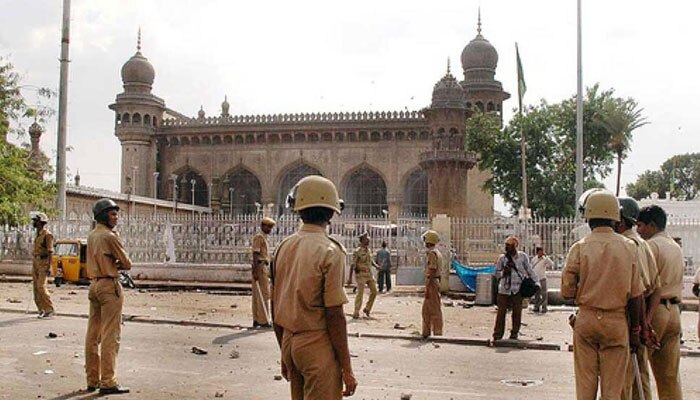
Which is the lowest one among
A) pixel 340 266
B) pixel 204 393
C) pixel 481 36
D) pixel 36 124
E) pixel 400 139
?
pixel 204 393

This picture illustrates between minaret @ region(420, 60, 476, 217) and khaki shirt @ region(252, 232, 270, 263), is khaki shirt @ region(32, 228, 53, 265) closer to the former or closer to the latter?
khaki shirt @ region(252, 232, 270, 263)

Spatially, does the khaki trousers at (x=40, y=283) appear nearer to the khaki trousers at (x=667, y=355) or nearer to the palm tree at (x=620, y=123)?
the khaki trousers at (x=667, y=355)

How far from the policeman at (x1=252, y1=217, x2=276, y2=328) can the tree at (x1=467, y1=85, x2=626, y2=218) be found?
24.5 m

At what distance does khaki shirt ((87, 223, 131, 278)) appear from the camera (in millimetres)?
6363

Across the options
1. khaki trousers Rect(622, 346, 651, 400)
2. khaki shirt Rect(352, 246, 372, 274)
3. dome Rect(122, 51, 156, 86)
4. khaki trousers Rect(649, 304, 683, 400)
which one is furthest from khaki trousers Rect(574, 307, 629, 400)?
dome Rect(122, 51, 156, 86)

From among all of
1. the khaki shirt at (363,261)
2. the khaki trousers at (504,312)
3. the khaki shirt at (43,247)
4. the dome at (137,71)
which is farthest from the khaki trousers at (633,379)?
the dome at (137,71)

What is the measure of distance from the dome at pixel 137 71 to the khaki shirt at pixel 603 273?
4709 centimetres

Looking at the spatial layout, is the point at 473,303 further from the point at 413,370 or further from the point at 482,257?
the point at 413,370

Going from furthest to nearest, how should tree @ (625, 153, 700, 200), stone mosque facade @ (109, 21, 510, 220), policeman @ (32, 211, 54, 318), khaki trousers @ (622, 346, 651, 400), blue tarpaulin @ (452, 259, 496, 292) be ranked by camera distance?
tree @ (625, 153, 700, 200) → stone mosque facade @ (109, 21, 510, 220) → blue tarpaulin @ (452, 259, 496, 292) → policeman @ (32, 211, 54, 318) → khaki trousers @ (622, 346, 651, 400)

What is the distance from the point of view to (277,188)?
158ft

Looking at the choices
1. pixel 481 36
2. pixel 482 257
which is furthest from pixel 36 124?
pixel 481 36

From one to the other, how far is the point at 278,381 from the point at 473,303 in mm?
9230

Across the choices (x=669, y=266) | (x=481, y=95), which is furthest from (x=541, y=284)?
(x=481, y=95)

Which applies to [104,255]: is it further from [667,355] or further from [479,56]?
[479,56]
